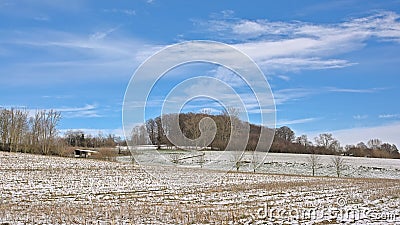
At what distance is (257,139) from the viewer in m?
19.6

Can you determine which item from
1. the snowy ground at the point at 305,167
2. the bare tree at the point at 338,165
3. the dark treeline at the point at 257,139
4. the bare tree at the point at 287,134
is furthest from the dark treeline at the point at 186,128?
the bare tree at the point at 287,134

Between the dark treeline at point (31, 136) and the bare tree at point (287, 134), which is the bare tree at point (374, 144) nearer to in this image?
the bare tree at point (287, 134)

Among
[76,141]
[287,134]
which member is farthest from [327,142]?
[76,141]

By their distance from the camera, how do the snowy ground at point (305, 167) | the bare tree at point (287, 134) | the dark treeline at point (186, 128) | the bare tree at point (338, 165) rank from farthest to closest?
the bare tree at point (287, 134)
the snowy ground at point (305, 167)
the bare tree at point (338, 165)
the dark treeline at point (186, 128)

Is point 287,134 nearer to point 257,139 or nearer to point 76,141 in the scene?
point 76,141

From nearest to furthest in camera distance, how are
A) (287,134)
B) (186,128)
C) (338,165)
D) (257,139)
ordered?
(186,128)
(257,139)
(338,165)
(287,134)

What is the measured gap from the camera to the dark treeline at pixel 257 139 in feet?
55.4

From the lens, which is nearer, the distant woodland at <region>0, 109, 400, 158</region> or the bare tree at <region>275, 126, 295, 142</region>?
the distant woodland at <region>0, 109, 400, 158</region>

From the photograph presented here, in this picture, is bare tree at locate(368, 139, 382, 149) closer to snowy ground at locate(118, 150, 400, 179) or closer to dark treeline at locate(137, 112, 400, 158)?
dark treeline at locate(137, 112, 400, 158)

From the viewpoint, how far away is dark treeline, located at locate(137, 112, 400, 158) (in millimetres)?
16878

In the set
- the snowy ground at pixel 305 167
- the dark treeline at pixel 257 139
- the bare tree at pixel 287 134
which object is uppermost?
the bare tree at pixel 287 134

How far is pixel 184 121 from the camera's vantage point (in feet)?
54.5

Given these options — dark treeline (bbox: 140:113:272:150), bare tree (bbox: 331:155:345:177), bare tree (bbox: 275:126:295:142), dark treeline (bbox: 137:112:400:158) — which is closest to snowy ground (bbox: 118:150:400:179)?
bare tree (bbox: 331:155:345:177)

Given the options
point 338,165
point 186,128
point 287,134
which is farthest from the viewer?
point 287,134
